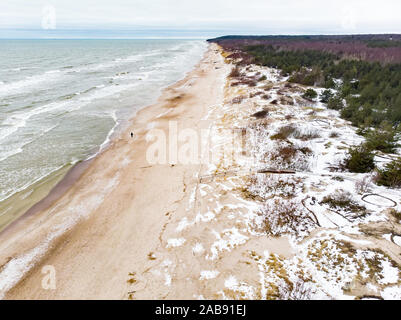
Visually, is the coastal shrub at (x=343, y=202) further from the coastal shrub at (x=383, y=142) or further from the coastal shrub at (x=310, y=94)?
the coastal shrub at (x=310, y=94)

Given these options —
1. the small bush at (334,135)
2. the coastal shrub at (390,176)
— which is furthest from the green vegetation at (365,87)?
the coastal shrub at (390,176)

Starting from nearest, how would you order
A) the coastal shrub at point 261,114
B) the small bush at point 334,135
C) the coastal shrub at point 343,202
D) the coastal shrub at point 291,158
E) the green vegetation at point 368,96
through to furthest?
the coastal shrub at point 343,202
the coastal shrub at point 291,158
the green vegetation at point 368,96
the small bush at point 334,135
the coastal shrub at point 261,114

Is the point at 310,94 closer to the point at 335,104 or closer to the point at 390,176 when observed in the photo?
the point at 335,104

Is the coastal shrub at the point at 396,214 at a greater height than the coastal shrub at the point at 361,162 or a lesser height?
lesser

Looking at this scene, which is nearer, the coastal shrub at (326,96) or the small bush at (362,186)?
the small bush at (362,186)

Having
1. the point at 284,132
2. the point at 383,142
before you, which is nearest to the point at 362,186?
the point at 383,142

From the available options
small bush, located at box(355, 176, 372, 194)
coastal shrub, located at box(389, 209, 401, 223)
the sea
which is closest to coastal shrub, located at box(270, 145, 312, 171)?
small bush, located at box(355, 176, 372, 194)

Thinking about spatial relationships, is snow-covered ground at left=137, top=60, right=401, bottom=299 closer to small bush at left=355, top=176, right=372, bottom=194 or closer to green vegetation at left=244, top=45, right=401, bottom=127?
small bush at left=355, top=176, right=372, bottom=194

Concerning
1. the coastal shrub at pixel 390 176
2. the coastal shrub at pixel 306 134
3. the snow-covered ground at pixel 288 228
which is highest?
the coastal shrub at pixel 306 134

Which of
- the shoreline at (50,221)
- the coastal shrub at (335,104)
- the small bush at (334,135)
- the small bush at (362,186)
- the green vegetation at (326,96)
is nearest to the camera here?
the shoreline at (50,221)
